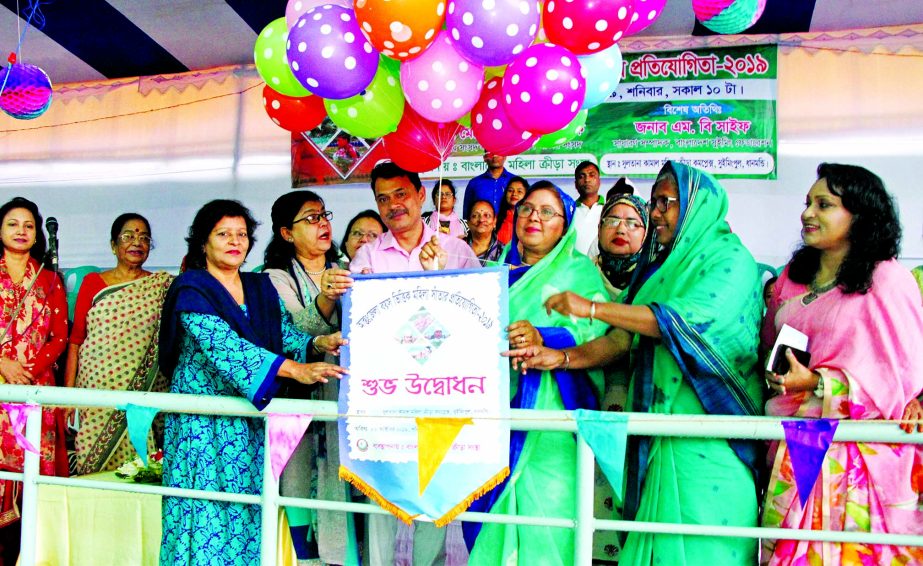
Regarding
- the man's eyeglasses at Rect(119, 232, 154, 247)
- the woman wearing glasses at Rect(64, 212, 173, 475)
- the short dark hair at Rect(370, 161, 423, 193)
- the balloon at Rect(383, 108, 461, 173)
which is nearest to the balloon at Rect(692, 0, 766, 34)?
the balloon at Rect(383, 108, 461, 173)

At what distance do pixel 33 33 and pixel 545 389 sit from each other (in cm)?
Answer: 474

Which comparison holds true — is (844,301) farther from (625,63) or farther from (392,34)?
(625,63)

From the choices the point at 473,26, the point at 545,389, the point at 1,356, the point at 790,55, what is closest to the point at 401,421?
the point at 545,389

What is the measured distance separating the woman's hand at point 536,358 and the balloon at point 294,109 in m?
1.28

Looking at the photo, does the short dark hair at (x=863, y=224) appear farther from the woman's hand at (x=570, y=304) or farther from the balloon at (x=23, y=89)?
the balloon at (x=23, y=89)

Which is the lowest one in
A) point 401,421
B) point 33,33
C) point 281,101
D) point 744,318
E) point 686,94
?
point 401,421

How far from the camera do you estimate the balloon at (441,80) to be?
2465mm

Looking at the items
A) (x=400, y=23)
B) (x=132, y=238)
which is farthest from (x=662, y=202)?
(x=132, y=238)

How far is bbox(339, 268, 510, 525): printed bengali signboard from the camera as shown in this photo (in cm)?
225

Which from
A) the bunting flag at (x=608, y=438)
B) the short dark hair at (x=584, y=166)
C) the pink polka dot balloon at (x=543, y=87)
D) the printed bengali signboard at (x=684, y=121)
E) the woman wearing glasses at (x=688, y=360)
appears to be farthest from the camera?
the printed bengali signboard at (x=684, y=121)

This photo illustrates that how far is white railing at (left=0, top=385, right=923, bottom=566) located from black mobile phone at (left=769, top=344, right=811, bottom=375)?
0.45ft

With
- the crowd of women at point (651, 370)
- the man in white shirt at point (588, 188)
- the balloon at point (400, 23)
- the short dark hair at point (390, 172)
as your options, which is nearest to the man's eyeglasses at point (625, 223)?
the crowd of women at point (651, 370)

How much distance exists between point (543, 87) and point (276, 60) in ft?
3.26

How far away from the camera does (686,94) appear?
5.21m
